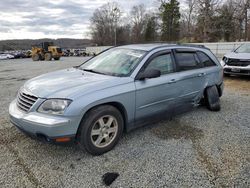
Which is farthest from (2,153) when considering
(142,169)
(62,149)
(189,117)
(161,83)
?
(189,117)

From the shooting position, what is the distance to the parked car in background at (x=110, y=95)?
2.55 meters

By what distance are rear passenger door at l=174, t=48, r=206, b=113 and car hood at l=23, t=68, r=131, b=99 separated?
1.24 meters

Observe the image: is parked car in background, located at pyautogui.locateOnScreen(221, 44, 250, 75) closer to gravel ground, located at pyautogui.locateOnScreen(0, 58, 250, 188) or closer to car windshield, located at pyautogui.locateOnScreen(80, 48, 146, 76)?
gravel ground, located at pyautogui.locateOnScreen(0, 58, 250, 188)

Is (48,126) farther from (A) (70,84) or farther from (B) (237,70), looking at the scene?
(B) (237,70)

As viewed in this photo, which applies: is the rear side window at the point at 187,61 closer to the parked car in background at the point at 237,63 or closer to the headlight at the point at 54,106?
the headlight at the point at 54,106

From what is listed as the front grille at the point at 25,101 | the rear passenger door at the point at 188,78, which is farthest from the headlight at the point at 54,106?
the rear passenger door at the point at 188,78

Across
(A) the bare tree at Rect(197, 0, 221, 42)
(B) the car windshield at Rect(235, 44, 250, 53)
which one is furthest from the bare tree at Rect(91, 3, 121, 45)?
(B) the car windshield at Rect(235, 44, 250, 53)

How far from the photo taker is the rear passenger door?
3.80 metres

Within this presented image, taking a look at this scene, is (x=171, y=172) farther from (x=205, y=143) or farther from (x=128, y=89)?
(x=128, y=89)

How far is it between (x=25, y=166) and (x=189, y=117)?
3136mm

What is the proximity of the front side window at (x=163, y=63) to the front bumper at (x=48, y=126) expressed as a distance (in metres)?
1.56

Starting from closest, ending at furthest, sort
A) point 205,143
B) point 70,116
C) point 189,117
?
point 70,116
point 205,143
point 189,117

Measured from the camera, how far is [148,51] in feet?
11.3

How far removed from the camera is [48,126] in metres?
2.45
